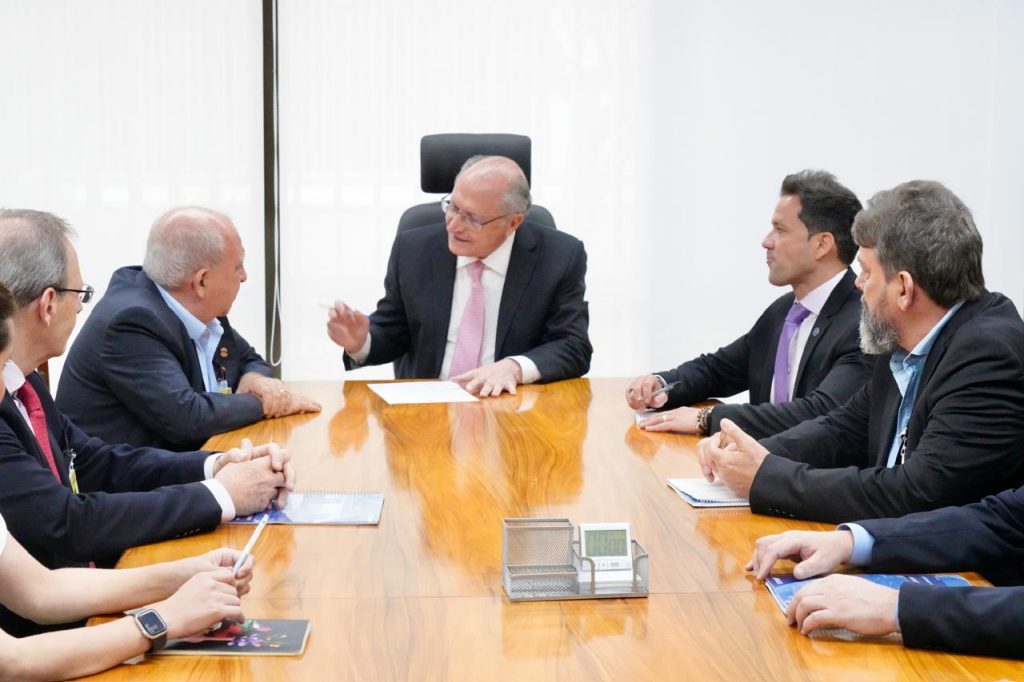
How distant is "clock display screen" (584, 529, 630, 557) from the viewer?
6.45 feet

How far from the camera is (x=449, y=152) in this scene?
480 cm

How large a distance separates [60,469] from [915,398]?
186 cm

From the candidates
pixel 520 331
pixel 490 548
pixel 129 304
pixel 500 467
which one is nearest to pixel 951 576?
Answer: pixel 490 548

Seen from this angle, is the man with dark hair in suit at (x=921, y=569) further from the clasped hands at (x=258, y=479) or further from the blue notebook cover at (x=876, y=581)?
the clasped hands at (x=258, y=479)

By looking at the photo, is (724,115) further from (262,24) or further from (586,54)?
(262,24)

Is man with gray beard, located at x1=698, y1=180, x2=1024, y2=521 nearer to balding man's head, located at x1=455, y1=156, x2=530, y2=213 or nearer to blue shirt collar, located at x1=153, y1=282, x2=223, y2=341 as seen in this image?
blue shirt collar, located at x1=153, y1=282, x2=223, y2=341

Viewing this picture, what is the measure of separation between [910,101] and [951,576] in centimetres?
489

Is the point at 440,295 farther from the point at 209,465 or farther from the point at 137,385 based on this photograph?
the point at 209,465

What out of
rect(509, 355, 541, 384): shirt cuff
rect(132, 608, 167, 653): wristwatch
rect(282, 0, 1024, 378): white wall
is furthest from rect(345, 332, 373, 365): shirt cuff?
rect(132, 608, 167, 653): wristwatch

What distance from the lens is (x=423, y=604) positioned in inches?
75.3

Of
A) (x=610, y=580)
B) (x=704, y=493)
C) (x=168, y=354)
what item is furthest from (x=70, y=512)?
(x=704, y=493)

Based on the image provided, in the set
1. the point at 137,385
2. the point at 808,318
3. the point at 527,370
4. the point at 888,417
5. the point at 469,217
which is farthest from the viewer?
the point at 469,217

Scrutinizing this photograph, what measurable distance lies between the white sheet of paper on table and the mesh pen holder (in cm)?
177

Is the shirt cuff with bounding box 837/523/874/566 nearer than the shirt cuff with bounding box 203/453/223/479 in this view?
Yes
